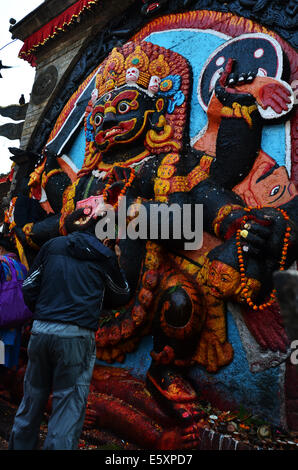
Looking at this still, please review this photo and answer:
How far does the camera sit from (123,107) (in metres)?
4.45

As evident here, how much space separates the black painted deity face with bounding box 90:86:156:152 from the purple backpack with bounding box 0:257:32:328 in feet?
6.35

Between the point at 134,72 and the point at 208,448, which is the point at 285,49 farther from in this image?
the point at 208,448

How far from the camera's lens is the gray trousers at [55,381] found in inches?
89.7

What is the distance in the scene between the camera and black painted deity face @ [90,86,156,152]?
14.4ft

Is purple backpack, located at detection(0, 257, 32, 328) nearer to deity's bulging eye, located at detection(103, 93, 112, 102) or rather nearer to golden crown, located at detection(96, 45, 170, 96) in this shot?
deity's bulging eye, located at detection(103, 93, 112, 102)

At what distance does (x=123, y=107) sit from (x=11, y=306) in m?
2.52

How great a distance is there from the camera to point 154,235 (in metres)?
3.78

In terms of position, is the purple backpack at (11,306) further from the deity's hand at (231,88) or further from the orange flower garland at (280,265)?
the deity's hand at (231,88)

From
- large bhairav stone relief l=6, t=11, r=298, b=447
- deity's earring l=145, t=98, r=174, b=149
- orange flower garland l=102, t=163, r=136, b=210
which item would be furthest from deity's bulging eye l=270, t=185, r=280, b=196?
orange flower garland l=102, t=163, r=136, b=210

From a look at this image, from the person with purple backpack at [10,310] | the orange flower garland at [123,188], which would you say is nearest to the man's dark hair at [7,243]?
the person with purple backpack at [10,310]

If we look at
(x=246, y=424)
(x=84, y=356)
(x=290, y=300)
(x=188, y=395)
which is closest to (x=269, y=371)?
(x=246, y=424)

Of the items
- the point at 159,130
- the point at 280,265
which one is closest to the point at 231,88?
the point at 159,130

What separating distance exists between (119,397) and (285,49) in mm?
3723

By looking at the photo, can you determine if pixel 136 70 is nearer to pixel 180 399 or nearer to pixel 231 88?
pixel 231 88
